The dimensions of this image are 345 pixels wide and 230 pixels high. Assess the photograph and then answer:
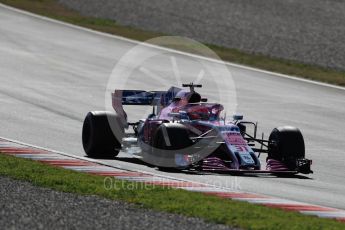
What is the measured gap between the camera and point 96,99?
2403 cm

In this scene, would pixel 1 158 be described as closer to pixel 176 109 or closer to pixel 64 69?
pixel 176 109

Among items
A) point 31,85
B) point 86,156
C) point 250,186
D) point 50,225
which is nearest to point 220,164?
point 250,186

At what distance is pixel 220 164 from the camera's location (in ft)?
49.1

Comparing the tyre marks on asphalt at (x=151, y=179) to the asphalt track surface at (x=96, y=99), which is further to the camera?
the asphalt track surface at (x=96, y=99)

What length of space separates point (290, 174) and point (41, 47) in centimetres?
1730

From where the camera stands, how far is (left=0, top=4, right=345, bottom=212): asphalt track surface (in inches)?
594

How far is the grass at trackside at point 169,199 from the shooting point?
36.9ft

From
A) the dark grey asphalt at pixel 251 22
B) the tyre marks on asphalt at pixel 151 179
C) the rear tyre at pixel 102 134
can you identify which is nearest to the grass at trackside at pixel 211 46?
the dark grey asphalt at pixel 251 22

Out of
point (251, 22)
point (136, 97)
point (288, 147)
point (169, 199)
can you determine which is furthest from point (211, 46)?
point (169, 199)

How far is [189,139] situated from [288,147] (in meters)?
1.69

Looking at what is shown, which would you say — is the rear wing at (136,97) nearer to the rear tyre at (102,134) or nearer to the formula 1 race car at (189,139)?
the formula 1 race car at (189,139)

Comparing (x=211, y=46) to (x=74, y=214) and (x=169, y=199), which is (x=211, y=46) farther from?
(x=74, y=214)

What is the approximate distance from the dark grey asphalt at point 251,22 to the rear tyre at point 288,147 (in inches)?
576

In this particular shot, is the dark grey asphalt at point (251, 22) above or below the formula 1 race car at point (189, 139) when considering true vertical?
above
